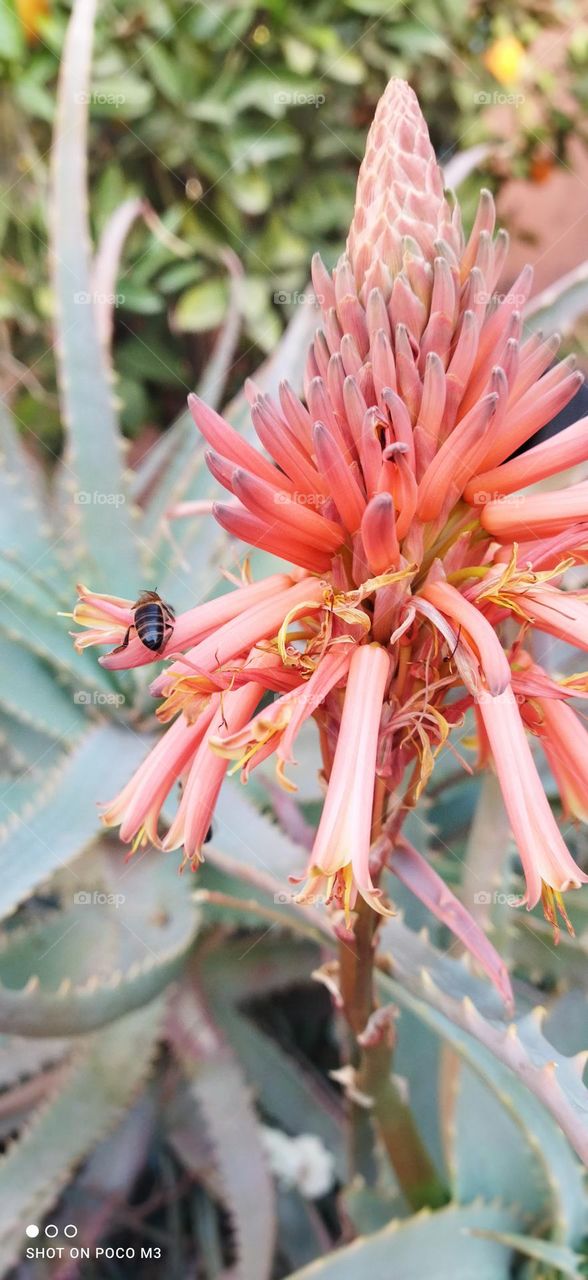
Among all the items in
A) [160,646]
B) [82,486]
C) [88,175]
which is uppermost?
[88,175]

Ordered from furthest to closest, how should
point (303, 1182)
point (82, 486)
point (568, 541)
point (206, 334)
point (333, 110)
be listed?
1. point (206, 334)
2. point (333, 110)
3. point (82, 486)
4. point (303, 1182)
5. point (568, 541)

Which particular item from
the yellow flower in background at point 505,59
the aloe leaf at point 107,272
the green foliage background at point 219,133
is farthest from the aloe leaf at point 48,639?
the yellow flower in background at point 505,59

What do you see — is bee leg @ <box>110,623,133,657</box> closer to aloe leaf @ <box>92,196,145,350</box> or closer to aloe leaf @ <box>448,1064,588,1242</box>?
aloe leaf @ <box>448,1064,588,1242</box>

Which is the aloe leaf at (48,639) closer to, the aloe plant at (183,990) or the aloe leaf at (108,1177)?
the aloe plant at (183,990)

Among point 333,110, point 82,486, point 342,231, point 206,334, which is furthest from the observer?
point 206,334

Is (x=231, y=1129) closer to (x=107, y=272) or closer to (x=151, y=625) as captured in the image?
(x=151, y=625)

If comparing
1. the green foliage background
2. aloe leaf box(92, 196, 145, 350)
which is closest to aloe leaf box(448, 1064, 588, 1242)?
aloe leaf box(92, 196, 145, 350)

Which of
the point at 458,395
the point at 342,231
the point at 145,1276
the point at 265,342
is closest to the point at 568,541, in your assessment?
the point at 458,395

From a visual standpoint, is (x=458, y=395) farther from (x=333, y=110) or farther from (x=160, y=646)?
(x=333, y=110)
